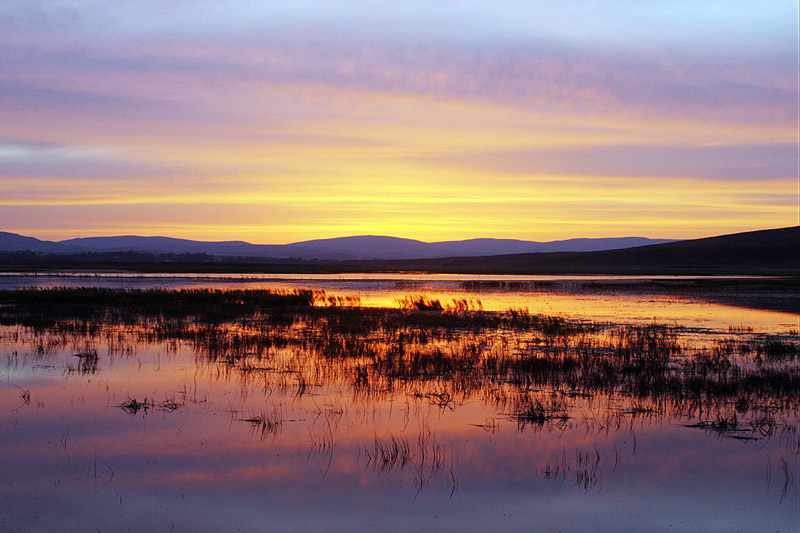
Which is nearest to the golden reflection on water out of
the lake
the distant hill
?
the lake

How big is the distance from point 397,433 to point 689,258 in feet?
447

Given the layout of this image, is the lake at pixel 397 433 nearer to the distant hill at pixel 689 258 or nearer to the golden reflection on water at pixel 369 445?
the golden reflection on water at pixel 369 445

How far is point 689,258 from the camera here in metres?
133

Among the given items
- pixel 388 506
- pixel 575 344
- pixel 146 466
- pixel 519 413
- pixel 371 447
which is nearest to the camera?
pixel 388 506

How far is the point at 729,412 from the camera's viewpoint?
10969mm

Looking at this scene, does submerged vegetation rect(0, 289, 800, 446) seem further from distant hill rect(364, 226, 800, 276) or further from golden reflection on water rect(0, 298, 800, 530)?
distant hill rect(364, 226, 800, 276)

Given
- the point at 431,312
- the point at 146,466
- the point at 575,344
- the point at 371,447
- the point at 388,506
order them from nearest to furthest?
the point at 388,506, the point at 146,466, the point at 371,447, the point at 575,344, the point at 431,312

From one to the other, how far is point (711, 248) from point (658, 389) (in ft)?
457

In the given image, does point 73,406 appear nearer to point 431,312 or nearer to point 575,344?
point 575,344

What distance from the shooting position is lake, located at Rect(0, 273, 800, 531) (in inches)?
267

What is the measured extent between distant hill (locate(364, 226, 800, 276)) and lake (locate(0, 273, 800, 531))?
9727 cm

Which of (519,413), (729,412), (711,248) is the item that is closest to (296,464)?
(519,413)

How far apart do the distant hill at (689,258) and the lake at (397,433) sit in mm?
97270

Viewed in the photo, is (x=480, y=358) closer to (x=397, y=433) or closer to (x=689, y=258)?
(x=397, y=433)
